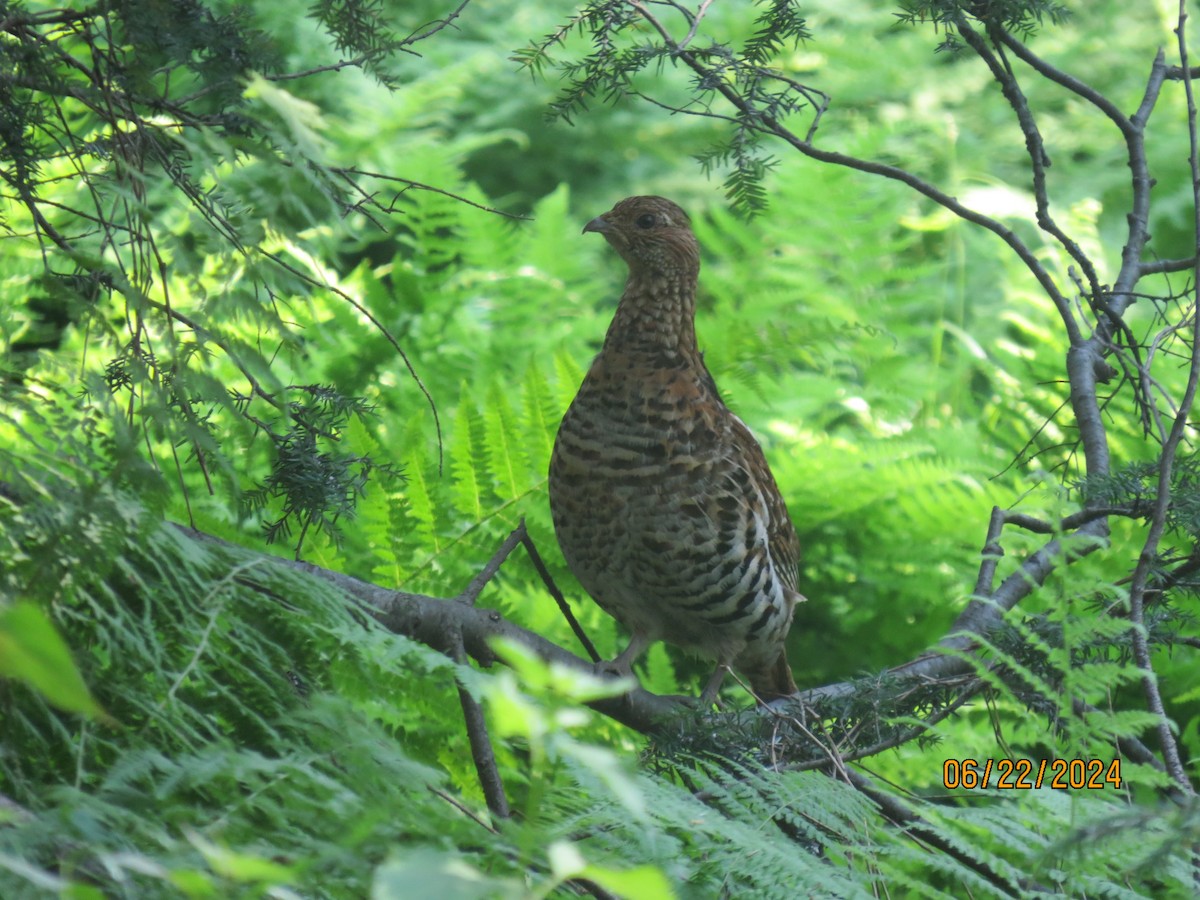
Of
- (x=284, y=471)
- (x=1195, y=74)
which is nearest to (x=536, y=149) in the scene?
(x=1195, y=74)

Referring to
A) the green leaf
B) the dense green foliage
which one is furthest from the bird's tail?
the green leaf

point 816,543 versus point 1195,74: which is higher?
point 1195,74

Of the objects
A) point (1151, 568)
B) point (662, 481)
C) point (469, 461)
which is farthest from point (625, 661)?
point (1151, 568)

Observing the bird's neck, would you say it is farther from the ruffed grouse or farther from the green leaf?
the green leaf

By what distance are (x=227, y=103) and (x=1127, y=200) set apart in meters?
7.61

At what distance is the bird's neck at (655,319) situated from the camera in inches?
121

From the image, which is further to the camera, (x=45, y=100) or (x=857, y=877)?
(x=45, y=100)

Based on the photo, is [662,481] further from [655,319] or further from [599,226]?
[599,226]

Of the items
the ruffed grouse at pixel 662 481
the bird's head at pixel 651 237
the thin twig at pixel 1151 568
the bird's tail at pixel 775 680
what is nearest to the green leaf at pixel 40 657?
the thin twig at pixel 1151 568

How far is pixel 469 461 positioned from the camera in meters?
3.69

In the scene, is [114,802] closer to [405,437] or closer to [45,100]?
[45,100]

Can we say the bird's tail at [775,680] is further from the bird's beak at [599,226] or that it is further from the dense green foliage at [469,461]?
the bird's beak at [599,226]

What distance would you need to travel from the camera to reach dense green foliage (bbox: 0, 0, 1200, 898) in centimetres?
129

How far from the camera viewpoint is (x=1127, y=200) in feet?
27.2
